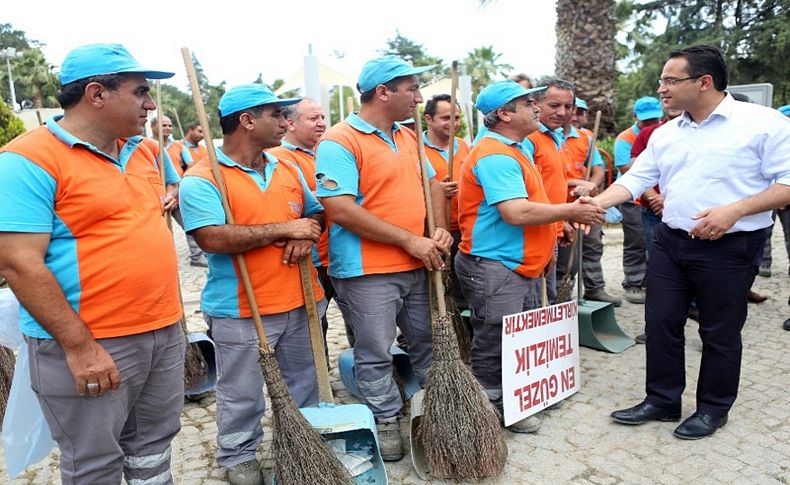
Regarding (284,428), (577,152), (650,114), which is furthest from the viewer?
(650,114)

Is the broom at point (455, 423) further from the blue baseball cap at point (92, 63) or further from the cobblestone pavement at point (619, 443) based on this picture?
the blue baseball cap at point (92, 63)

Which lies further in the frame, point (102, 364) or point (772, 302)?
point (772, 302)

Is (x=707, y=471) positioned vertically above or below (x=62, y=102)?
below

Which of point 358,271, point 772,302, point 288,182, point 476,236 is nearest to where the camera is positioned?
point 288,182

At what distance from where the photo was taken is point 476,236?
3.77 m

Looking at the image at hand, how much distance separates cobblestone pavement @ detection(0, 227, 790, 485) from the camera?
3258mm

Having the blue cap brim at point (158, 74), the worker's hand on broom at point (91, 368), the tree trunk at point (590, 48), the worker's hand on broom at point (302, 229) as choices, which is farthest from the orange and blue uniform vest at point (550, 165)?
the tree trunk at point (590, 48)

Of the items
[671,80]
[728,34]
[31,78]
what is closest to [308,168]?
[671,80]

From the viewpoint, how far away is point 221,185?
2.85 metres

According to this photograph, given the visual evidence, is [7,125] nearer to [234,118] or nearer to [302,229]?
[234,118]

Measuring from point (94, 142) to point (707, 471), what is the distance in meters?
3.28

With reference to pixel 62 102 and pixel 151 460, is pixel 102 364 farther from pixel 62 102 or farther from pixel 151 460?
pixel 62 102

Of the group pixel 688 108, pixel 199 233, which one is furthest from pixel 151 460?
pixel 688 108

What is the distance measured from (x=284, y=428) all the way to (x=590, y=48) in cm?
920
